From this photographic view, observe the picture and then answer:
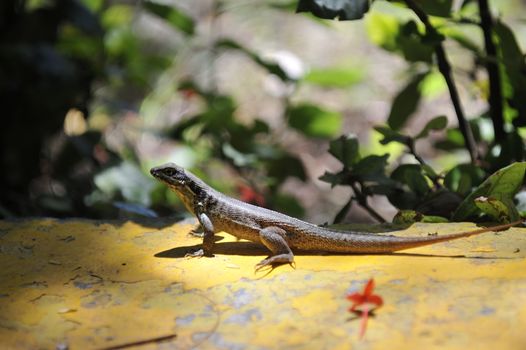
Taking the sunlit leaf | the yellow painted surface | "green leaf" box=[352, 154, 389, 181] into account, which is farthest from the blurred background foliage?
the yellow painted surface

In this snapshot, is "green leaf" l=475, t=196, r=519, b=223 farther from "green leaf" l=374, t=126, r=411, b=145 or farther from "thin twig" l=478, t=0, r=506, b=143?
"thin twig" l=478, t=0, r=506, b=143

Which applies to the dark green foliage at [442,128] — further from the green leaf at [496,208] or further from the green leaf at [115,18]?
the green leaf at [115,18]

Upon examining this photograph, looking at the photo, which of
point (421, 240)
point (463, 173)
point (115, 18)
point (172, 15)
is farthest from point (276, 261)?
point (115, 18)

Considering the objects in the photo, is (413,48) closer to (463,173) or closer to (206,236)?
(463,173)

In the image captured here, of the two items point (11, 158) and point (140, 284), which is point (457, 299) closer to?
point (140, 284)

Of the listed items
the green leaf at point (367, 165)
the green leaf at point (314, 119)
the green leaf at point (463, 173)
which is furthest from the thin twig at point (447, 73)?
the green leaf at point (314, 119)
